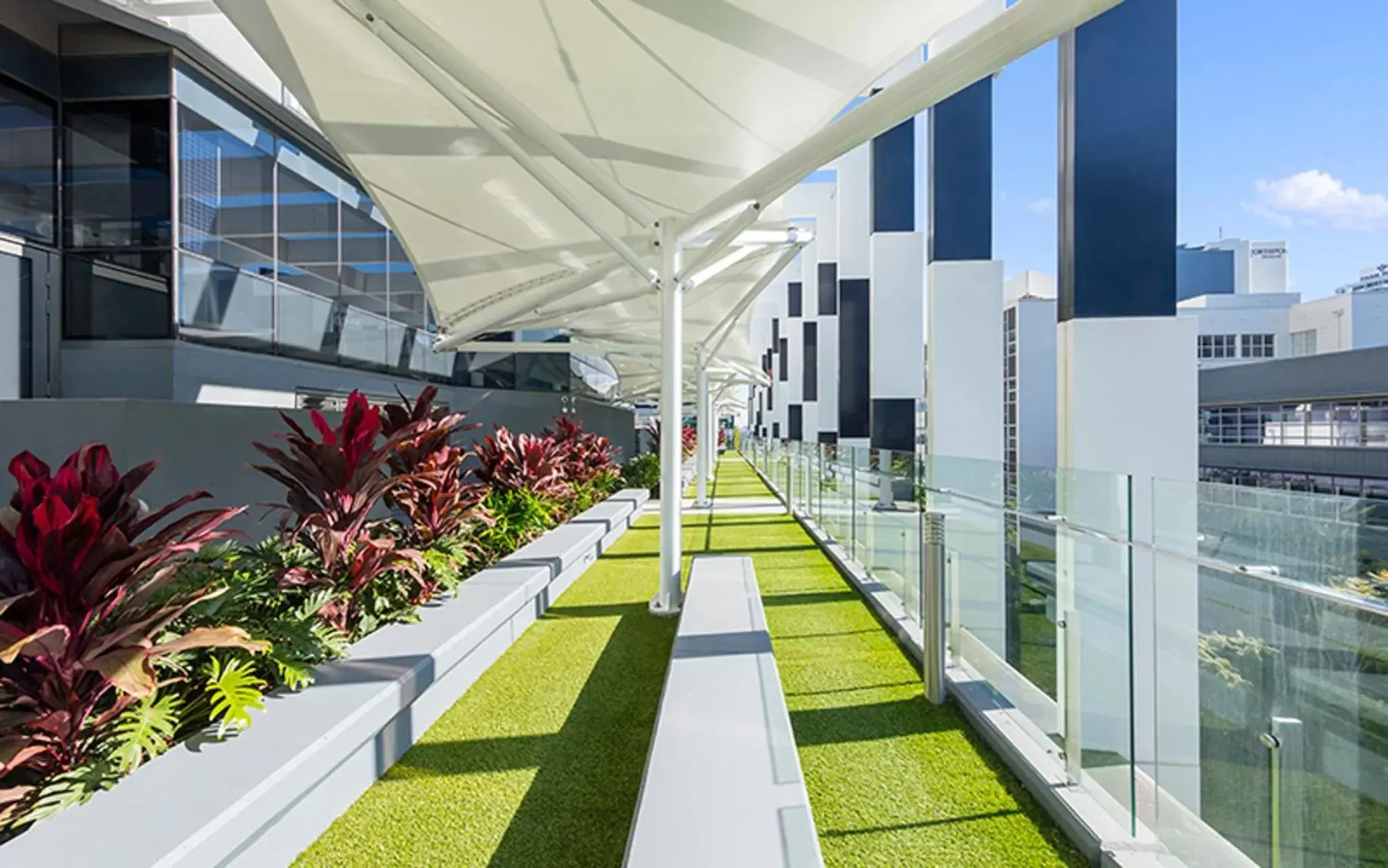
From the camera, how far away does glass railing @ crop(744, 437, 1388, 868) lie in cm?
190

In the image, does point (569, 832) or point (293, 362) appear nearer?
point (569, 832)

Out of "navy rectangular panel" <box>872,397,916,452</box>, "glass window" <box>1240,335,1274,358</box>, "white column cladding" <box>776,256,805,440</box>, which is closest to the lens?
"navy rectangular panel" <box>872,397,916,452</box>

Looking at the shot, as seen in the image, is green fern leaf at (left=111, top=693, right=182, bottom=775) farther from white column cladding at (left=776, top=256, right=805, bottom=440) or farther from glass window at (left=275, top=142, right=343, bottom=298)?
white column cladding at (left=776, top=256, right=805, bottom=440)

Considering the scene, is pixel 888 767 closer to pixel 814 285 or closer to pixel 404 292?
pixel 404 292

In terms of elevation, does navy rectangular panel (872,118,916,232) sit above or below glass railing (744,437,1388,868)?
above

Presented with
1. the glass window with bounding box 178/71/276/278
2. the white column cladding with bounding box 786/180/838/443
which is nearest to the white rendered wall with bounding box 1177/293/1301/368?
the white column cladding with bounding box 786/180/838/443

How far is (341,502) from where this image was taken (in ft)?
14.5

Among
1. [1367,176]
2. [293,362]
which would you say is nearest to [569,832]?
[293,362]

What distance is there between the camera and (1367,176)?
817 inches

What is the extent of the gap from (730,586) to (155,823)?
410 centimetres

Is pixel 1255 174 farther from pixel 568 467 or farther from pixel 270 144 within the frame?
pixel 270 144

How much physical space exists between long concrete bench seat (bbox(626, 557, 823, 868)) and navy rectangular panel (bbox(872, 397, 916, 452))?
8.34 m

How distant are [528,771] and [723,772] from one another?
4.15 feet

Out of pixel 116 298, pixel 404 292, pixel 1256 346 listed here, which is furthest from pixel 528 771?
pixel 1256 346
